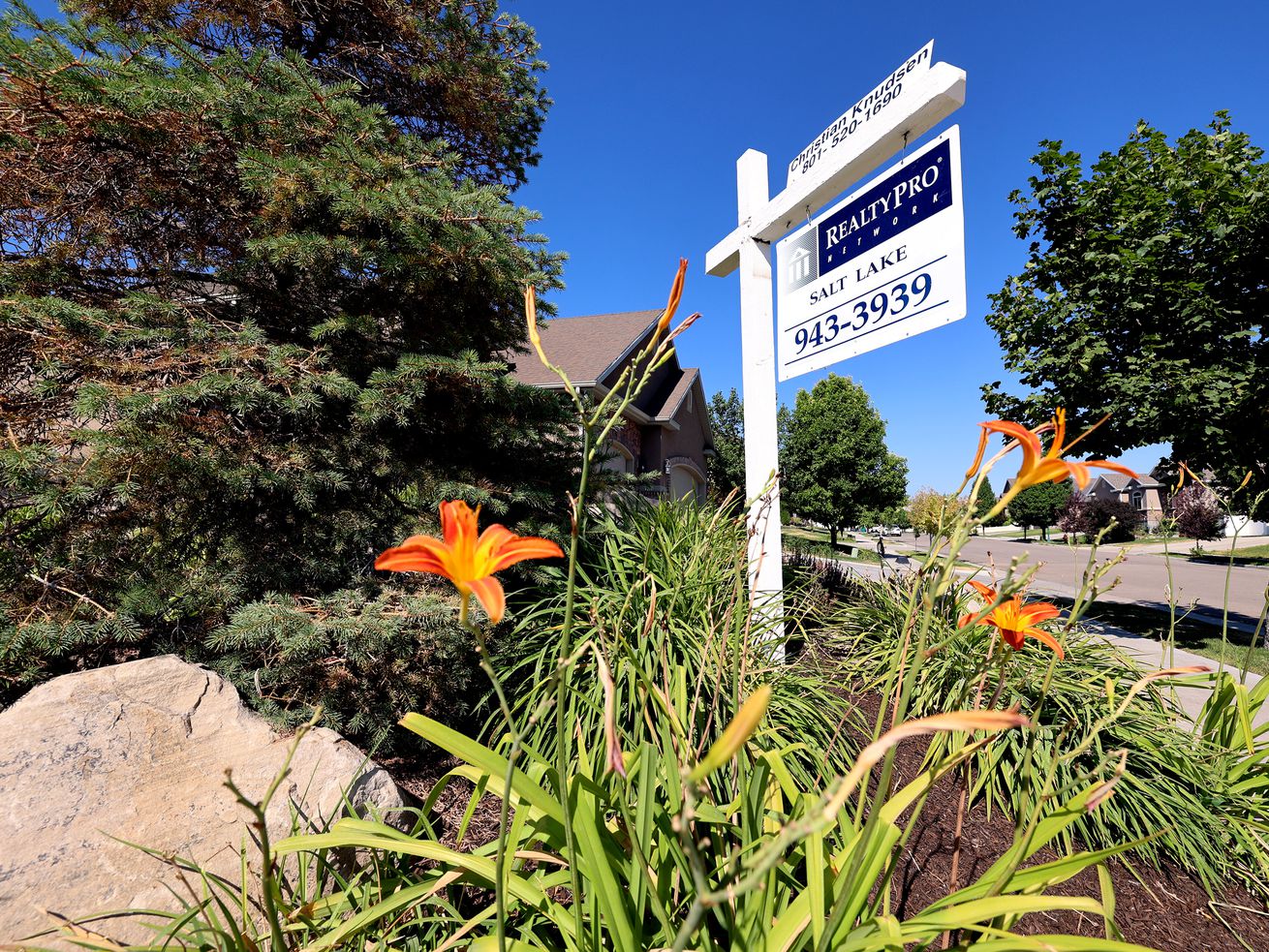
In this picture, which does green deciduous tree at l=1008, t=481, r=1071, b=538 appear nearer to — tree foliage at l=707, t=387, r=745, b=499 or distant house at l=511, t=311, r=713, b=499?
tree foliage at l=707, t=387, r=745, b=499

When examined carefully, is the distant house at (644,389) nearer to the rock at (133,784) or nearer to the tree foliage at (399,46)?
the tree foliage at (399,46)

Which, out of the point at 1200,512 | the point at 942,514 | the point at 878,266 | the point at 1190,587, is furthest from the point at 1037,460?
the point at 1200,512

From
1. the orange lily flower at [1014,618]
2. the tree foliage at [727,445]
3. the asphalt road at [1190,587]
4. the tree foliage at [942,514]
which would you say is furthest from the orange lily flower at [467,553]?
the tree foliage at [727,445]

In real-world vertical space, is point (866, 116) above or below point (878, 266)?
above

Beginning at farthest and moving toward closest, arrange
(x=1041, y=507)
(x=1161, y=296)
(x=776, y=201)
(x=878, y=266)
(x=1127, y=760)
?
(x=1041, y=507) < (x=1161, y=296) < (x=776, y=201) < (x=878, y=266) < (x=1127, y=760)

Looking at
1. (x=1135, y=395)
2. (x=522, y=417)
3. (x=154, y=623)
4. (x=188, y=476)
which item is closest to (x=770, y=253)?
(x=522, y=417)

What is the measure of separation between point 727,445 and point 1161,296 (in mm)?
16642

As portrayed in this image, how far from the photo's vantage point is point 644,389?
35.2 feet

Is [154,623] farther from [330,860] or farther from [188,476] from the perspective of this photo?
[330,860]

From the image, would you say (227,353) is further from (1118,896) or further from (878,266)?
(1118,896)

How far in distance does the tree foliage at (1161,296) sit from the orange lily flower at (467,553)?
6825 millimetres

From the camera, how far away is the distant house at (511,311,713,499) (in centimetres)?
1061

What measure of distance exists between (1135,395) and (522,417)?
6.55 metres

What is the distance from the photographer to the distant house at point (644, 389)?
10609mm
